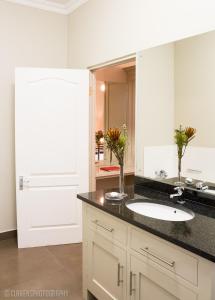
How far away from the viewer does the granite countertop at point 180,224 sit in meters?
1.35

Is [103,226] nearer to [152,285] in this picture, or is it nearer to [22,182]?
[152,285]

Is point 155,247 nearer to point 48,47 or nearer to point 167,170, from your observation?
point 167,170

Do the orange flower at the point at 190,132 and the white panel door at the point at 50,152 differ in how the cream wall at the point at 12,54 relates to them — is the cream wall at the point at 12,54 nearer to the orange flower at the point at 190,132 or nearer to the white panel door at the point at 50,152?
the white panel door at the point at 50,152

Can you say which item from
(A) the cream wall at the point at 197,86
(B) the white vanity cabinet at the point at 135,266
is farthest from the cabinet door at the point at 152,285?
(A) the cream wall at the point at 197,86

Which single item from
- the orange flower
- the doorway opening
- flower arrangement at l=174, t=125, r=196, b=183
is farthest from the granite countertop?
the doorway opening

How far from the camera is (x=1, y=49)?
3.26m

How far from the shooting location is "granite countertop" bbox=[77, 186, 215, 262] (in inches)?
53.1

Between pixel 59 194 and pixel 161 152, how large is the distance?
1.41 metres

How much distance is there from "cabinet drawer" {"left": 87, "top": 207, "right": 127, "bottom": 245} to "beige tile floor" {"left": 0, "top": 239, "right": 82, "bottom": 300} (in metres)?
0.72

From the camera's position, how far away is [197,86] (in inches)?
82.9

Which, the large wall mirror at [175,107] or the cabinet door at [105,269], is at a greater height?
the large wall mirror at [175,107]

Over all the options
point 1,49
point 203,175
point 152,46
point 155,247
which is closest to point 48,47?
point 1,49

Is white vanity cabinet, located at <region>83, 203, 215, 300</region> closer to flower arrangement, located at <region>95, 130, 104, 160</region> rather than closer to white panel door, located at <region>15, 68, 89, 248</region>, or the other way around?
white panel door, located at <region>15, 68, 89, 248</region>

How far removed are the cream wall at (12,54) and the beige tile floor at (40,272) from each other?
22.7 inches
